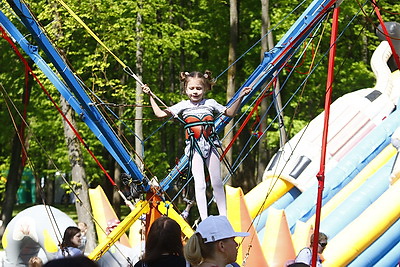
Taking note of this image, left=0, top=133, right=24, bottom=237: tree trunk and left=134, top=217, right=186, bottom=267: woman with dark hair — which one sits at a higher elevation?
left=134, top=217, right=186, bottom=267: woman with dark hair

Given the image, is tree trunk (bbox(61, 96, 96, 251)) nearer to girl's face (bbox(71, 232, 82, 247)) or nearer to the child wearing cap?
girl's face (bbox(71, 232, 82, 247))

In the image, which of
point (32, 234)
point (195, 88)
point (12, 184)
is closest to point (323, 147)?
point (195, 88)

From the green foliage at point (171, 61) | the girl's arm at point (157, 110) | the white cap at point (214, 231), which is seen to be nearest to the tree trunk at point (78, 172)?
the green foliage at point (171, 61)

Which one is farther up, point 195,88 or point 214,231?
point 195,88

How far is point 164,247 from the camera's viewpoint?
18.2 feet

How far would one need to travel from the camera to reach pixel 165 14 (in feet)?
72.2

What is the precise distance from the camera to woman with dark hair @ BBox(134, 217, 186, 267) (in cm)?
543

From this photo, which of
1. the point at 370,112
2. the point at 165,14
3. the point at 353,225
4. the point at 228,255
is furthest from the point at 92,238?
the point at 228,255

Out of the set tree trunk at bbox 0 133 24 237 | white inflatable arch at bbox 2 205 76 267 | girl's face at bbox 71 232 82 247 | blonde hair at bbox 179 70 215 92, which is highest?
blonde hair at bbox 179 70 215 92

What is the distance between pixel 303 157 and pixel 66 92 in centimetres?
696

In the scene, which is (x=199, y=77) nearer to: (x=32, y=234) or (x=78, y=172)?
(x=32, y=234)

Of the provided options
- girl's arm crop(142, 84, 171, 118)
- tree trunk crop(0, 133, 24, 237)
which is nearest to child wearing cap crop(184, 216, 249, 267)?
girl's arm crop(142, 84, 171, 118)

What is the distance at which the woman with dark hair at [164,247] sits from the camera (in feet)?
17.8

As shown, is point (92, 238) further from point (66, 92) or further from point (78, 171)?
point (66, 92)
